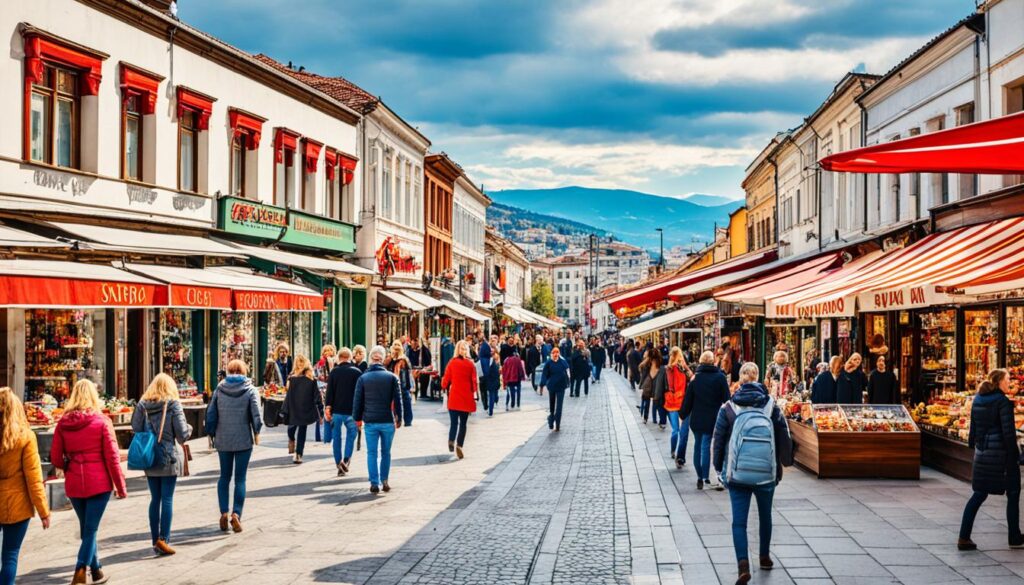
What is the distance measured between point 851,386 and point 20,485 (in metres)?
A: 12.0

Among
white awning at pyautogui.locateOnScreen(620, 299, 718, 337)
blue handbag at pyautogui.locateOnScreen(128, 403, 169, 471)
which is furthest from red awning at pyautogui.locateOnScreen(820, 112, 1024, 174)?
white awning at pyautogui.locateOnScreen(620, 299, 718, 337)

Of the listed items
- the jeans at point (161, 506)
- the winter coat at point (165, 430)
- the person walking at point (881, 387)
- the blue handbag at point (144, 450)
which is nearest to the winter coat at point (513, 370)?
the person walking at point (881, 387)

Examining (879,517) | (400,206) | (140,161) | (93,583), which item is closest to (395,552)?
(93,583)

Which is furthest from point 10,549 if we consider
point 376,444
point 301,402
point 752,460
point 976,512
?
point 301,402

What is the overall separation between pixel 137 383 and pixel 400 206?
21.2m

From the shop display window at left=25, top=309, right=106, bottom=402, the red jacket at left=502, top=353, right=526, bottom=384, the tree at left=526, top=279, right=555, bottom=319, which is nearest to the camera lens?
the shop display window at left=25, top=309, right=106, bottom=402

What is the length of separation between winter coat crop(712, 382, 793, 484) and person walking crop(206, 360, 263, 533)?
4699mm

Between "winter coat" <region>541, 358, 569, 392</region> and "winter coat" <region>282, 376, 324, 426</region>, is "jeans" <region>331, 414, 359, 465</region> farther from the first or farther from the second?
"winter coat" <region>541, 358, 569, 392</region>

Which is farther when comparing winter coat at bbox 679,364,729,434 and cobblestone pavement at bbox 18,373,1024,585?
winter coat at bbox 679,364,729,434

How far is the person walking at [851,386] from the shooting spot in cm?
1598

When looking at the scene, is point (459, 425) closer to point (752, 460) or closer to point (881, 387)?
point (881, 387)

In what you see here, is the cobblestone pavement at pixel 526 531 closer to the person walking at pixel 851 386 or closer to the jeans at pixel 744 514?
the jeans at pixel 744 514

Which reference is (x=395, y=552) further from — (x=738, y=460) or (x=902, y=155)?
(x=902, y=155)

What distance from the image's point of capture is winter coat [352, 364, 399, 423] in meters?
13.5
